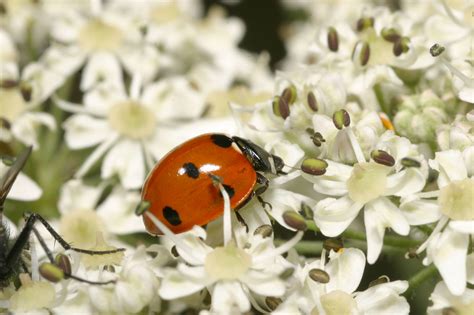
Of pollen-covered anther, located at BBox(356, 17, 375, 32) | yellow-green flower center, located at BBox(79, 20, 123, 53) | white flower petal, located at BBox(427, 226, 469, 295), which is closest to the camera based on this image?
white flower petal, located at BBox(427, 226, 469, 295)

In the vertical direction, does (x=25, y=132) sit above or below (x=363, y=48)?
below

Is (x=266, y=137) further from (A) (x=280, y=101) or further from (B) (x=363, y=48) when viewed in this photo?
(B) (x=363, y=48)

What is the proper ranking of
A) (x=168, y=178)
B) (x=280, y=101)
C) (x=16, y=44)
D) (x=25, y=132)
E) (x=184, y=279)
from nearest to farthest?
1. (x=184, y=279)
2. (x=168, y=178)
3. (x=280, y=101)
4. (x=25, y=132)
5. (x=16, y=44)

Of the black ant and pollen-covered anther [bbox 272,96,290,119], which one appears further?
pollen-covered anther [bbox 272,96,290,119]

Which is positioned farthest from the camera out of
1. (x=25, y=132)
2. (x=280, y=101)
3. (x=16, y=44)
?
(x=16, y=44)

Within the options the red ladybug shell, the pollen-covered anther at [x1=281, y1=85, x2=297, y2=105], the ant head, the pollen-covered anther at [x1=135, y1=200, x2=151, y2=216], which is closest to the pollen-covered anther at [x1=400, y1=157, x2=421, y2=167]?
the red ladybug shell

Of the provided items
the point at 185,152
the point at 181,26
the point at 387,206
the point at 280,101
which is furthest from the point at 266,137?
the point at 181,26

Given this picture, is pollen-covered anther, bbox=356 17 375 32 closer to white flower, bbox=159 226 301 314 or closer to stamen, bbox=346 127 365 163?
stamen, bbox=346 127 365 163

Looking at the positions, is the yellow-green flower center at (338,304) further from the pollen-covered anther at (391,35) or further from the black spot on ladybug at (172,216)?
the pollen-covered anther at (391,35)
